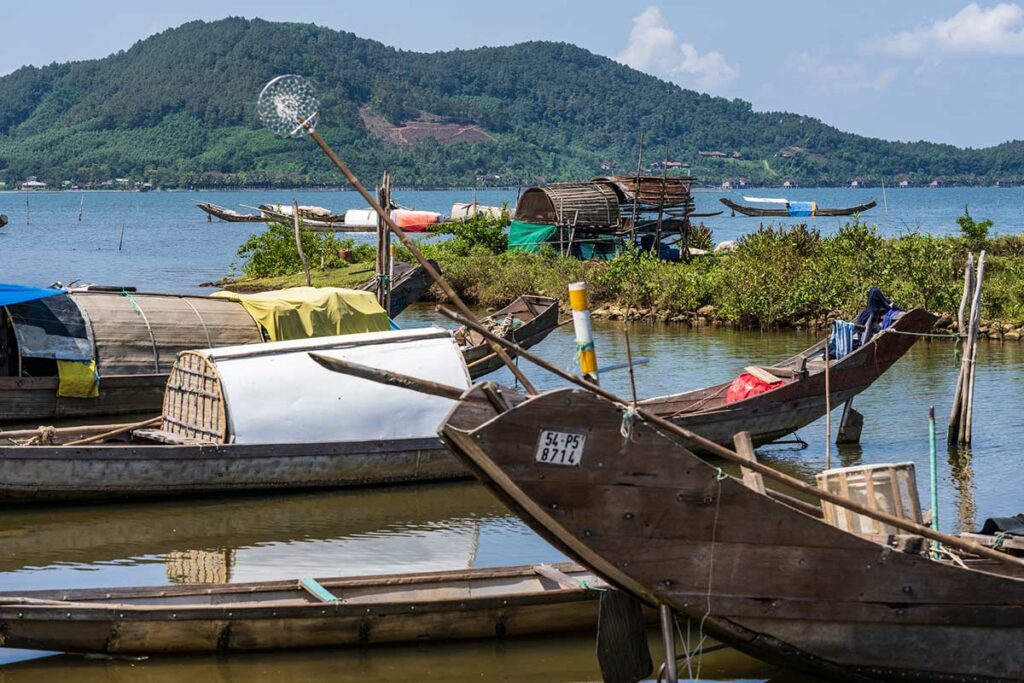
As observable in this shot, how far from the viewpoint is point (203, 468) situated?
13867 mm

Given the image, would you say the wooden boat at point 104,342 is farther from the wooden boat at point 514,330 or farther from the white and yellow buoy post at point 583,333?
the white and yellow buoy post at point 583,333

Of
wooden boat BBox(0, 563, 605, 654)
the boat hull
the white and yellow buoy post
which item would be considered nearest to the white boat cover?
the boat hull

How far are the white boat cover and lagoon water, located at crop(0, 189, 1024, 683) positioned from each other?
0.78m

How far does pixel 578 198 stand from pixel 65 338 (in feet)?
62.1

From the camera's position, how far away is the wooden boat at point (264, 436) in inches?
536

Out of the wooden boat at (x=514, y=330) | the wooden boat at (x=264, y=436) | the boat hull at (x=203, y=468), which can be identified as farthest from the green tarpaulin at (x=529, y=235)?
the boat hull at (x=203, y=468)

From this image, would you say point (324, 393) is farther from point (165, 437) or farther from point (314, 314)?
point (314, 314)

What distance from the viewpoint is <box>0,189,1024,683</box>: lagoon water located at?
30.8 ft

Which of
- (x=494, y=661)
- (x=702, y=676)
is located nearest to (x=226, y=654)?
(x=494, y=661)

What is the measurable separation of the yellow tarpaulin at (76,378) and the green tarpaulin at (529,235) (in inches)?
697

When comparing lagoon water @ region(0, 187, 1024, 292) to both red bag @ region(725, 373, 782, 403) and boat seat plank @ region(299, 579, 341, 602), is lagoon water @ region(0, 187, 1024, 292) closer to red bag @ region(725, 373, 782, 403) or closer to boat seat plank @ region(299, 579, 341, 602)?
red bag @ region(725, 373, 782, 403)

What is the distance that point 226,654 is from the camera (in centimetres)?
927

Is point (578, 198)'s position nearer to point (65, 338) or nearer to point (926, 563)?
point (65, 338)

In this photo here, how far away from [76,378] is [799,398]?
32.0 ft
